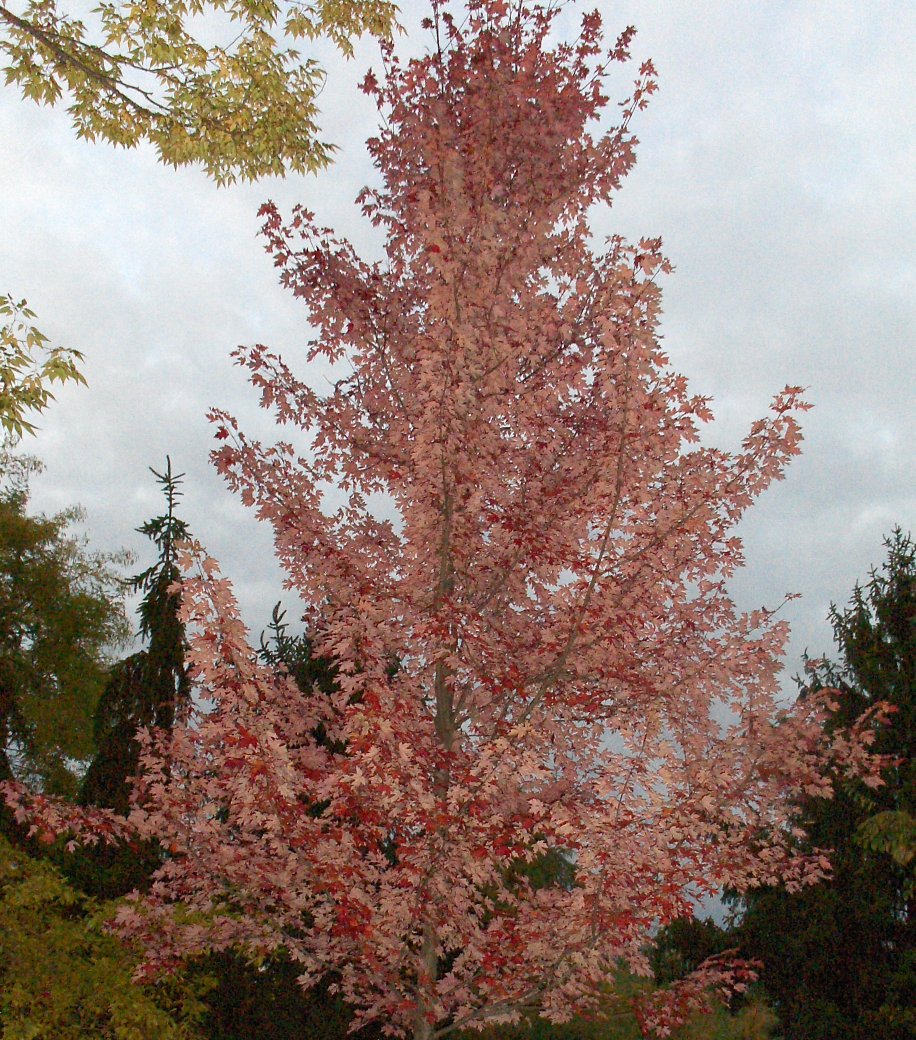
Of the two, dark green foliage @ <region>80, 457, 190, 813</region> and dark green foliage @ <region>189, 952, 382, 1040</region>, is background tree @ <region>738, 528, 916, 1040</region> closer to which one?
dark green foliage @ <region>189, 952, 382, 1040</region>

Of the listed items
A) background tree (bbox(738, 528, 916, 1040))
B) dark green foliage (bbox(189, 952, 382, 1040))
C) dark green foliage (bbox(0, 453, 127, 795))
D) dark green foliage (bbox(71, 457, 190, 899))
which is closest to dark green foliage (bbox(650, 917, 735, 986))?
background tree (bbox(738, 528, 916, 1040))

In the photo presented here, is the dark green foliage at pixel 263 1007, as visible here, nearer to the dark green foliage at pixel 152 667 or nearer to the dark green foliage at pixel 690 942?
the dark green foliage at pixel 152 667

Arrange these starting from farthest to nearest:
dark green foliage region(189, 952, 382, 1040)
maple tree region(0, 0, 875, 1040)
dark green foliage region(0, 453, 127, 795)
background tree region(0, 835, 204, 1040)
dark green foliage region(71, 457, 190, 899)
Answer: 1. dark green foliage region(0, 453, 127, 795)
2. dark green foliage region(71, 457, 190, 899)
3. dark green foliage region(189, 952, 382, 1040)
4. background tree region(0, 835, 204, 1040)
5. maple tree region(0, 0, 875, 1040)

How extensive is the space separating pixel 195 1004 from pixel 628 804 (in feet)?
24.8

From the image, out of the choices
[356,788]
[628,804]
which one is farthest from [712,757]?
[356,788]

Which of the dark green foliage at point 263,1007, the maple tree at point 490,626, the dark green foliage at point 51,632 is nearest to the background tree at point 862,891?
the dark green foliage at point 263,1007

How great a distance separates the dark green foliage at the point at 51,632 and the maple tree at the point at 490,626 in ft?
64.0

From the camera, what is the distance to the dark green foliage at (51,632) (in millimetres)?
24953

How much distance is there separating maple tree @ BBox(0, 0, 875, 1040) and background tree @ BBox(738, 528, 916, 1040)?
31.2ft

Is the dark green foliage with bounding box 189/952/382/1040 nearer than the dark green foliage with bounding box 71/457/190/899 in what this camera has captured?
Yes

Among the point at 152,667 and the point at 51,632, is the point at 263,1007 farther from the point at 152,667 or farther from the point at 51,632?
the point at 51,632

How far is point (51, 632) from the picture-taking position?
2680 centimetres

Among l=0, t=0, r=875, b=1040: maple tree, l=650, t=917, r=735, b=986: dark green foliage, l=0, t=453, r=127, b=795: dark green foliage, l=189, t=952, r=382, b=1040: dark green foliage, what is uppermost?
l=0, t=453, r=127, b=795: dark green foliage

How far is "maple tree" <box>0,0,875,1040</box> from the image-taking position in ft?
19.3
